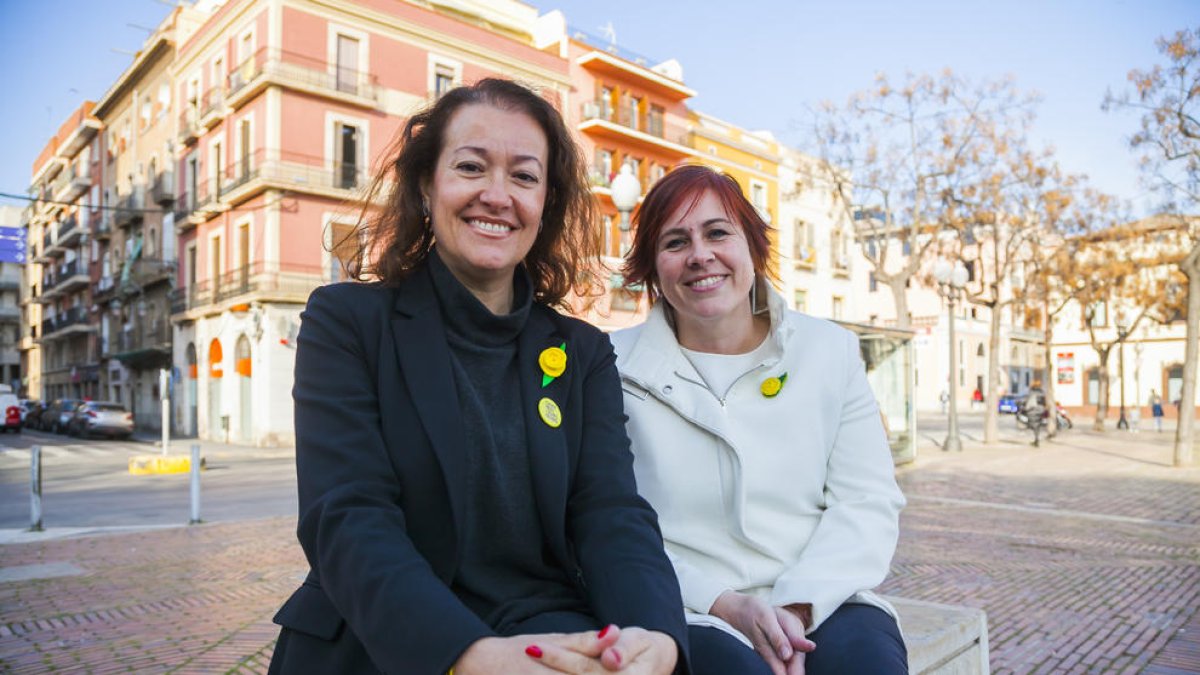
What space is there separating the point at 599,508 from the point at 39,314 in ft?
232

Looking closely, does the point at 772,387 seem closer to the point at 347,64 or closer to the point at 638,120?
the point at 347,64

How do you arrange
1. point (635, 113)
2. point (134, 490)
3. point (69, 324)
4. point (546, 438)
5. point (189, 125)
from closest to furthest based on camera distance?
1. point (546, 438)
2. point (134, 490)
3. point (189, 125)
4. point (635, 113)
5. point (69, 324)

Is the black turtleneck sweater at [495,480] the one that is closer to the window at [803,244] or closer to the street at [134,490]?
the street at [134,490]

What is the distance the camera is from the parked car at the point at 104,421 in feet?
95.0

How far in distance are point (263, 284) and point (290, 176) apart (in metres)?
3.33

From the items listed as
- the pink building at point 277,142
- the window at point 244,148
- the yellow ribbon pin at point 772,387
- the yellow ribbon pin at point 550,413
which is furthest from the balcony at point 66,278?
the yellow ribbon pin at point 550,413

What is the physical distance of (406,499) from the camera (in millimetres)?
Result: 1849

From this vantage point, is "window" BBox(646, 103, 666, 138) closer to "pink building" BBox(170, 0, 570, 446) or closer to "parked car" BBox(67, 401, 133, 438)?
"pink building" BBox(170, 0, 570, 446)

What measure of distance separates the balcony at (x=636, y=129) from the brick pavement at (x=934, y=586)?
2392 cm

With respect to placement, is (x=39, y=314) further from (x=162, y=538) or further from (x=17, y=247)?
(x=162, y=538)

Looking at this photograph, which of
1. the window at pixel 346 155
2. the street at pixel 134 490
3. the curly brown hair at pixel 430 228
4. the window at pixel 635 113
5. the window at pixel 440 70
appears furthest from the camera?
the window at pixel 635 113

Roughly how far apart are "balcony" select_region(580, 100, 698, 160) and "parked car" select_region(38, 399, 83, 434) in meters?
21.9

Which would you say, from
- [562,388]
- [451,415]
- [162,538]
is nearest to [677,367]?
[562,388]

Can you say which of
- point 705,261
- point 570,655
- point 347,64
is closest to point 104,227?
point 347,64
